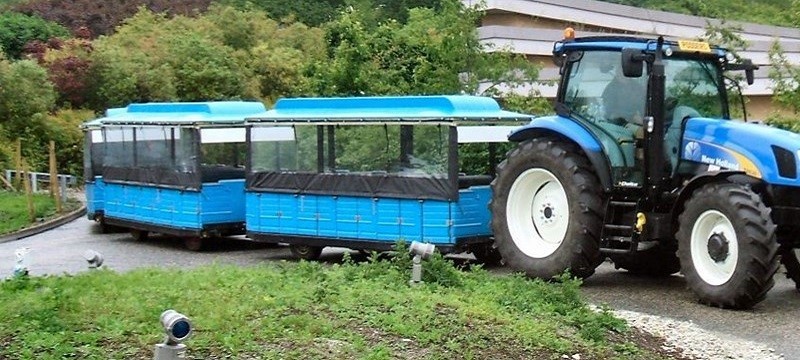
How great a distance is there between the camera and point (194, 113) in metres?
20.2

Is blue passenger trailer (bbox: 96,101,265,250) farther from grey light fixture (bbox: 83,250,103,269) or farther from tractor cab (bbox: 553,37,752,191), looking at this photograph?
grey light fixture (bbox: 83,250,103,269)

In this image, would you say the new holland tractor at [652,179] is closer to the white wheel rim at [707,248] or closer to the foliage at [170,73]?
the white wheel rim at [707,248]

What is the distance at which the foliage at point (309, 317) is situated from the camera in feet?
24.9

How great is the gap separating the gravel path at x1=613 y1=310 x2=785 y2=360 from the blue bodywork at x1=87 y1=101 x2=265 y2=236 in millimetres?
10764

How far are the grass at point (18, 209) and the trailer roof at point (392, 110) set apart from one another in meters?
10.6

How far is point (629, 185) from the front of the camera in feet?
42.1

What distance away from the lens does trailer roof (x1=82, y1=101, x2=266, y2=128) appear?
65.3ft

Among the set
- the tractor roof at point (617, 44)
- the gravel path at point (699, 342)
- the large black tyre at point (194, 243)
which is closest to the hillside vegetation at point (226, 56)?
the large black tyre at point (194, 243)

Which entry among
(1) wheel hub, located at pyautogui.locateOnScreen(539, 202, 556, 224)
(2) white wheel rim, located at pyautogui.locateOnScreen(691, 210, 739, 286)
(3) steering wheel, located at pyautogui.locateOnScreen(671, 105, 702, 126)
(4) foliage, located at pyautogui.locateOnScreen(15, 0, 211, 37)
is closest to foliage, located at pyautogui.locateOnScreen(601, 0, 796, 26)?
(4) foliage, located at pyautogui.locateOnScreen(15, 0, 211, 37)

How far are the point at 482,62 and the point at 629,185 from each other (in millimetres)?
11668

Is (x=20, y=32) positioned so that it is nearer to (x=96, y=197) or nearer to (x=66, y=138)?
(x=66, y=138)

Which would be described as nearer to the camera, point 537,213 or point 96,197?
point 537,213

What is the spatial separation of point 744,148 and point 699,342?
10.6 ft

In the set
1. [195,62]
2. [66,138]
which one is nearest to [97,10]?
[195,62]
